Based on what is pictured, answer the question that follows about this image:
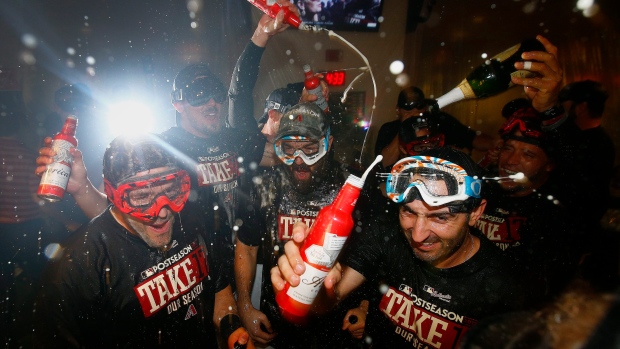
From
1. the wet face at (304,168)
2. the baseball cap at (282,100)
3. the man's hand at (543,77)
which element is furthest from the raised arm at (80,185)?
the man's hand at (543,77)

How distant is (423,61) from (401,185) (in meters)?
8.95

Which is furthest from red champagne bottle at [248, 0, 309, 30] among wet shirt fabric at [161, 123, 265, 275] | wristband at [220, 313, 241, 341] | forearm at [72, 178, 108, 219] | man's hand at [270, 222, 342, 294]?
wristband at [220, 313, 241, 341]

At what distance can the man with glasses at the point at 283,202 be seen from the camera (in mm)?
3303

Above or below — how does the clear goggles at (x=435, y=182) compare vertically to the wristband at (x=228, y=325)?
above

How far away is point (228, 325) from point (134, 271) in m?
1.07

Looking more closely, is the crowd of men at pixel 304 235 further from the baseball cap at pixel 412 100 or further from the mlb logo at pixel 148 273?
the baseball cap at pixel 412 100

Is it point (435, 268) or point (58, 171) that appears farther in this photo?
point (58, 171)

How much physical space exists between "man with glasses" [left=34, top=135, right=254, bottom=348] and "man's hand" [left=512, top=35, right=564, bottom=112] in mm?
3188

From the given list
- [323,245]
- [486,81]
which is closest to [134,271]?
[323,245]

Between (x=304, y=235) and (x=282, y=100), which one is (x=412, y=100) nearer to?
(x=282, y=100)

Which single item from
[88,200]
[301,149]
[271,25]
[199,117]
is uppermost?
[271,25]

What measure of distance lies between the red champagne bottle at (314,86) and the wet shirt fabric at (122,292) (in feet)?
7.89

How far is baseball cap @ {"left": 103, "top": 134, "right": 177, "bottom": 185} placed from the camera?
2.48 meters

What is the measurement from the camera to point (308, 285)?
1.73 meters
